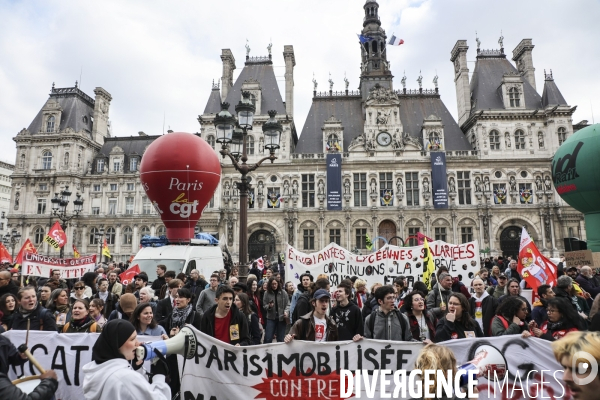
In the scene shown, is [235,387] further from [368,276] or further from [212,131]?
[212,131]

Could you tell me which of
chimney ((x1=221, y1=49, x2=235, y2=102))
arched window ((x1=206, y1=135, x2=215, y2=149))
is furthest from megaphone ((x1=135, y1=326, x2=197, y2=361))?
chimney ((x1=221, y1=49, x2=235, y2=102))

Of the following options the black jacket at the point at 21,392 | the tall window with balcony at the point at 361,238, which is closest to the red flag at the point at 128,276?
the black jacket at the point at 21,392

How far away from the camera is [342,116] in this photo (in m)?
37.4

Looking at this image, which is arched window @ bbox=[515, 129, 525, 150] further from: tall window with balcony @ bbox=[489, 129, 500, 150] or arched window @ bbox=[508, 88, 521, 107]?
arched window @ bbox=[508, 88, 521, 107]

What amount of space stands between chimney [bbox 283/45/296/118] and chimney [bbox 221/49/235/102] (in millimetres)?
5550

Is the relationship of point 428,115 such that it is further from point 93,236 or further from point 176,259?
point 93,236

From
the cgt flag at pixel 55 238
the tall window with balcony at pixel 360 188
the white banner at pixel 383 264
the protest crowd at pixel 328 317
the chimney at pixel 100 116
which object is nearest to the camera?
the protest crowd at pixel 328 317

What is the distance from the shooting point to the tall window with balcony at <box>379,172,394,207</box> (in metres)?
32.9

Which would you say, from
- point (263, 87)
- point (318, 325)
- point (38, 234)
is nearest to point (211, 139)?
point (263, 87)

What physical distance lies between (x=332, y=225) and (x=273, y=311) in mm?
24774

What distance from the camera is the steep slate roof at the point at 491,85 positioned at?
35.1 metres

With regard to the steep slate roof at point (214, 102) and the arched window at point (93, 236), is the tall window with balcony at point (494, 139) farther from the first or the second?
the arched window at point (93, 236)

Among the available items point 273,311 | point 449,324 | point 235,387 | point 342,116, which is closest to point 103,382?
point 235,387

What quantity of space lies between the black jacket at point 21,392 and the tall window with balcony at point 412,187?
32179 mm
